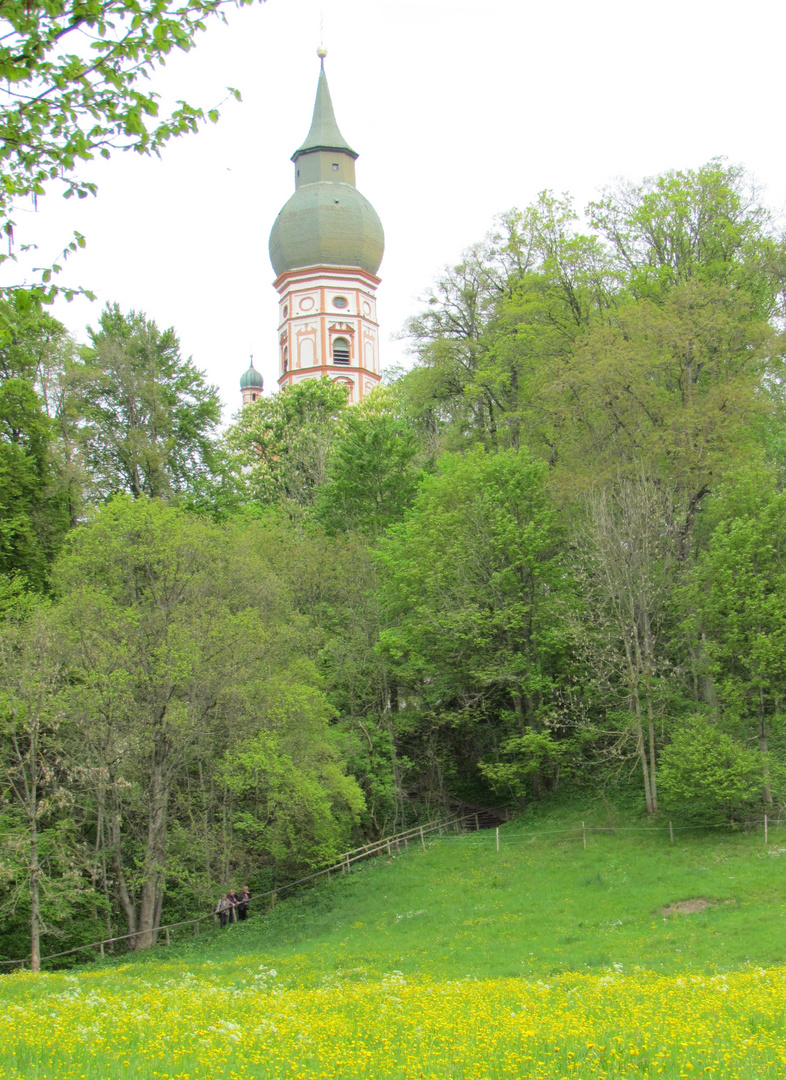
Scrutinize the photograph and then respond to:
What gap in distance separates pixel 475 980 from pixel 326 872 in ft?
48.1

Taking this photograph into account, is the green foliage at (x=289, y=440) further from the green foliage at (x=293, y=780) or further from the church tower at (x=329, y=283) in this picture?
the green foliage at (x=293, y=780)

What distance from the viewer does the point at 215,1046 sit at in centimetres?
727

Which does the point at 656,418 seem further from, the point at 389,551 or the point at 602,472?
the point at 389,551

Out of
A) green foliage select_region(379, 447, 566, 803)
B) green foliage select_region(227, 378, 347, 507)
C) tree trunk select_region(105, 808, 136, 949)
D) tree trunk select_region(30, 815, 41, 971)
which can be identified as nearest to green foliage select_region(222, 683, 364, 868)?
tree trunk select_region(105, 808, 136, 949)

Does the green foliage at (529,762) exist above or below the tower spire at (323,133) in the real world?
below

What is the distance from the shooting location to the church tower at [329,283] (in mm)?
68812

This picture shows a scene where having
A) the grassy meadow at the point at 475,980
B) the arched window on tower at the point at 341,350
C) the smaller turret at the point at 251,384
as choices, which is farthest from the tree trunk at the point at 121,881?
the smaller turret at the point at 251,384

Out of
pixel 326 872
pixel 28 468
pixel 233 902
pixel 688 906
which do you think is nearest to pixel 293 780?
pixel 233 902

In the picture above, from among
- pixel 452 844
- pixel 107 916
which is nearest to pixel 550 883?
pixel 452 844

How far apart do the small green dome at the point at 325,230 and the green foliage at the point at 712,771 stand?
173ft

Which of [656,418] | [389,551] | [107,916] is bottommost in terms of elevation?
[107,916]

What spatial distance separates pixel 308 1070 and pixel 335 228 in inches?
2654

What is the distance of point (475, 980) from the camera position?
12734 millimetres

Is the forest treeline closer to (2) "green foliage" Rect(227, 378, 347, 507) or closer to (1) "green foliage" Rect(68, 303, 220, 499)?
(1) "green foliage" Rect(68, 303, 220, 499)
